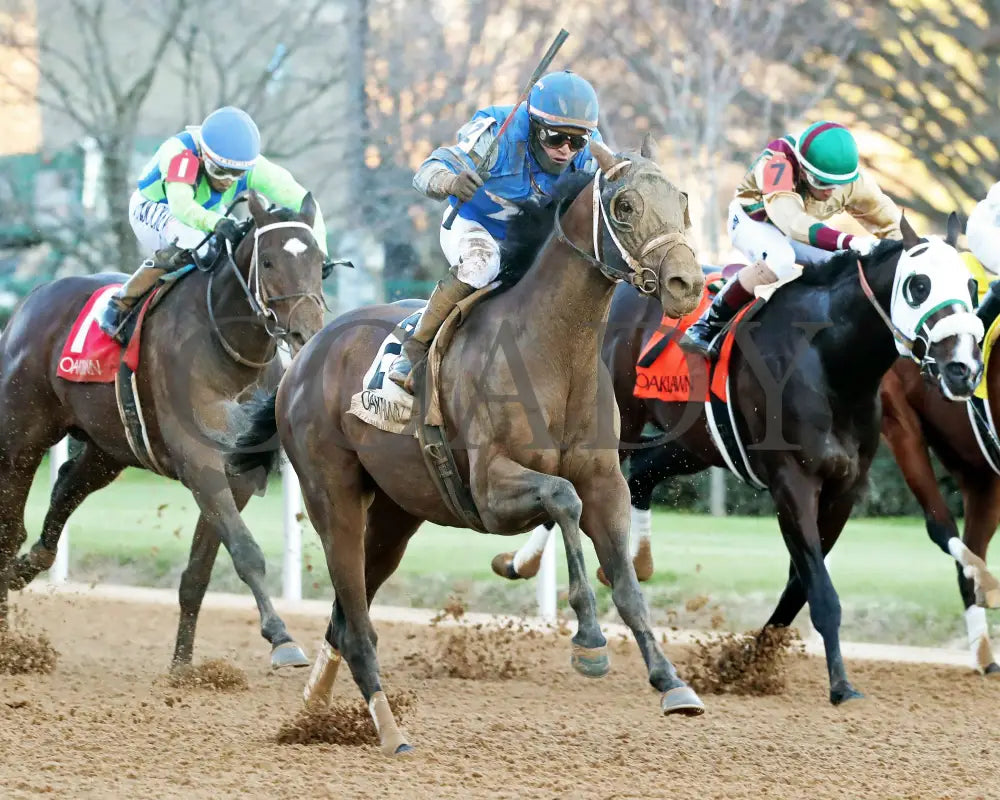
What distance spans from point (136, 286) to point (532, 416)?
2827 millimetres

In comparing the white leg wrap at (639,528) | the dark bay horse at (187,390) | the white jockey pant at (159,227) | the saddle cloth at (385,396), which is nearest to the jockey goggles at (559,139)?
the saddle cloth at (385,396)

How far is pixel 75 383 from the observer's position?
661cm

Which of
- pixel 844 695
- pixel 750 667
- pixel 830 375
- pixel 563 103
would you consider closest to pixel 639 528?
pixel 750 667

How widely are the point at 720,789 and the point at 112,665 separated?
344 centimetres

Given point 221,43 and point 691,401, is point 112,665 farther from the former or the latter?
point 221,43

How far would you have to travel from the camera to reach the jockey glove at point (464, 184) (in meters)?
4.42

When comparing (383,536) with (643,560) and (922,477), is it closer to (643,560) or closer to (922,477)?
(643,560)

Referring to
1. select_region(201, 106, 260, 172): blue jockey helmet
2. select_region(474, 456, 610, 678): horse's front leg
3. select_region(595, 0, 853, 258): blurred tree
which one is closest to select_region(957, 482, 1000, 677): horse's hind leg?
select_region(474, 456, 610, 678): horse's front leg

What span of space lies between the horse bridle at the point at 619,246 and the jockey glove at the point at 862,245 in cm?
181

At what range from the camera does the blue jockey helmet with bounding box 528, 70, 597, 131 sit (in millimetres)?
4395

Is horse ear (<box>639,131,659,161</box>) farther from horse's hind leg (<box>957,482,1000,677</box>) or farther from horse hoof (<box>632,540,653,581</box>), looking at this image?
horse's hind leg (<box>957,482,1000,677</box>)

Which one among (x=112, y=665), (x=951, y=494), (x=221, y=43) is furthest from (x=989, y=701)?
(x=221, y=43)

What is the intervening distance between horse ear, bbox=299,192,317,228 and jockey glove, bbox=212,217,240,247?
30cm

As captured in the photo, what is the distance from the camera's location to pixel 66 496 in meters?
6.93
